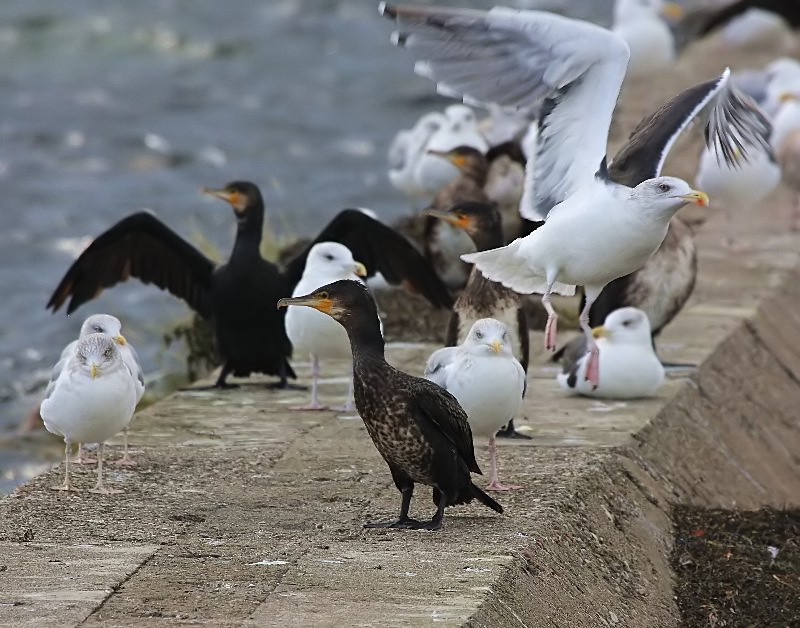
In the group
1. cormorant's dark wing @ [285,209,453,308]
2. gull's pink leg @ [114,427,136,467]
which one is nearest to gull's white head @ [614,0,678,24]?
cormorant's dark wing @ [285,209,453,308]

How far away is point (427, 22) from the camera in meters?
7.84

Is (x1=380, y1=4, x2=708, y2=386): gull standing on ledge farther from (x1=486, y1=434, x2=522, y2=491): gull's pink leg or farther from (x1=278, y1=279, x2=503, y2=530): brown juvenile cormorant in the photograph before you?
(x1=278, y1=279, x2=503, y2=530): brown juvenile cormorant

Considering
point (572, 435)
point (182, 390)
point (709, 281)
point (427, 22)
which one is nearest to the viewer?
point (427, 22)

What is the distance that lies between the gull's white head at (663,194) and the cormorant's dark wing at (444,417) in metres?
1.44

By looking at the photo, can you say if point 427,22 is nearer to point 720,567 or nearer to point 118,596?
point 720,567

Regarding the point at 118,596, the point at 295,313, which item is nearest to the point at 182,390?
the point at 295,313

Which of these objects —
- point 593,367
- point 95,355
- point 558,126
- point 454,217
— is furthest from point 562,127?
point 95,355

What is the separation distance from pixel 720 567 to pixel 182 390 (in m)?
3.78

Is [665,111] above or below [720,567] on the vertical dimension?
above

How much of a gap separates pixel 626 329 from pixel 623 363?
300 millimetres

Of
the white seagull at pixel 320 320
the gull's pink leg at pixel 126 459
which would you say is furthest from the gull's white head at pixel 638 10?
the gull's pink leg at pixel 126 459

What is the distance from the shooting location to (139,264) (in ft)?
34.0

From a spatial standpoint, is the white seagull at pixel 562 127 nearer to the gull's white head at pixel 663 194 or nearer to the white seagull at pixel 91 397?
the gull's white head at pixel 663 194

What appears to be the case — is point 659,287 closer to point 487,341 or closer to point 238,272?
point 238,272
